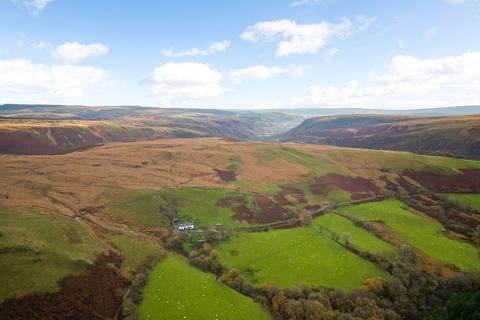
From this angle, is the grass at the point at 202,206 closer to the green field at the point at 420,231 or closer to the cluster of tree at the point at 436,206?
the green field at the point at 420,231

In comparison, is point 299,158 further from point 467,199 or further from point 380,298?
point 380,298

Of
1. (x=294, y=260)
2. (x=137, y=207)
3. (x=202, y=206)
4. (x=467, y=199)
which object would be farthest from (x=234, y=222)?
(x=467, y=199)

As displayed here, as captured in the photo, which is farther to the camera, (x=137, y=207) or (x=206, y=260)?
A: (x=137, y=207)

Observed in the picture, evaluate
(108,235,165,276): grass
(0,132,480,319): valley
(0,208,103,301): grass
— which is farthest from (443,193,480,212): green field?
(0,208,103,301): grass

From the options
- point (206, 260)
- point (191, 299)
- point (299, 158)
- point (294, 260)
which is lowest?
point (191, 299)

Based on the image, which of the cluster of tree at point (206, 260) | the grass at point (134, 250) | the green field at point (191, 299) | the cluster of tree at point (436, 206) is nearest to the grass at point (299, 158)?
the cluster of tree at point (436, 206)

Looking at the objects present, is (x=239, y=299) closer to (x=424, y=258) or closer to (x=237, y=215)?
(x=237, y=215)

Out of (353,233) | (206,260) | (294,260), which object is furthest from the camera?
(353,233)
